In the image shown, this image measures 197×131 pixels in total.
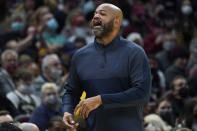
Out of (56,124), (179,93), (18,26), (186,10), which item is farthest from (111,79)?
(186,10)

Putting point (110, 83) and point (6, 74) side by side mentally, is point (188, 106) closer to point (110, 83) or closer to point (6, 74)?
point (6, 74)

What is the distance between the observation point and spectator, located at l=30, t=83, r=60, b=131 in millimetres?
8883

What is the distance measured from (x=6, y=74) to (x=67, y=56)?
6.50ft

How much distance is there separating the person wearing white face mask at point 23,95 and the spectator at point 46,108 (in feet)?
1.00

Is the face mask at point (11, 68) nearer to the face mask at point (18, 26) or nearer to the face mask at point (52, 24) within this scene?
the face mask at point (52, 24)

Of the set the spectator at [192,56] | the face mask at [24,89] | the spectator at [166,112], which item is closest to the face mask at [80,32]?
the spectator at [192,56]

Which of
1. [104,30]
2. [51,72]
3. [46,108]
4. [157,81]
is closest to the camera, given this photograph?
[104,30]

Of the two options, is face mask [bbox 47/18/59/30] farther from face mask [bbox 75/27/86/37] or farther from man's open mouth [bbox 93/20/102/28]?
man's open mouth [bbox 93/20/102/28]

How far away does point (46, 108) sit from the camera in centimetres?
931

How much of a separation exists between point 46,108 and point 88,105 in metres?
3.85

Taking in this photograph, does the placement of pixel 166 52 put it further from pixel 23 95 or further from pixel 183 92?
pixel 23 95

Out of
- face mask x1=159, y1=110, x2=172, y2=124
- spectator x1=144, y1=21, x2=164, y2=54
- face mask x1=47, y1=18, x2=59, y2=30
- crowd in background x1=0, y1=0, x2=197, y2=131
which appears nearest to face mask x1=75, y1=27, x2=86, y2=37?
crowd in background x1=0, y1=0, x2=197, y2=131

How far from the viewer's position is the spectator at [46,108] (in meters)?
8.88

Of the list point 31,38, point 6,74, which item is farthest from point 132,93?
point 31,38
